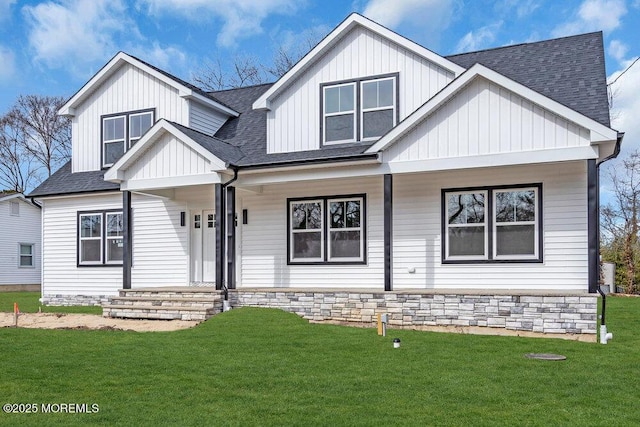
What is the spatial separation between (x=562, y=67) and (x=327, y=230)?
6569 millimetres

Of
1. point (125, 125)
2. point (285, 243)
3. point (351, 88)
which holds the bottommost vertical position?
point (285, 243)

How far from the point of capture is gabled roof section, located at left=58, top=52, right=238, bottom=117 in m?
16.5

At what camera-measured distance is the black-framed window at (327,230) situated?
47.0 ft

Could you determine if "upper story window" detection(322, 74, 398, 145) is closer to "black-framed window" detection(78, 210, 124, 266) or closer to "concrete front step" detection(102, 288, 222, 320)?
"concrete front step" detection(102, 288, 222, 320)

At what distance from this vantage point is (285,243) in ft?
49.3

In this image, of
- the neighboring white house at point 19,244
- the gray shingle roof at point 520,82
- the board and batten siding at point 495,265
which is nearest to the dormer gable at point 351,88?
the gray shingle roof at point 520,82

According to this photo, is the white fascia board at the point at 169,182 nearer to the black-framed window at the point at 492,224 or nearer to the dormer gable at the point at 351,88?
the dormer gable at the point at 351,88

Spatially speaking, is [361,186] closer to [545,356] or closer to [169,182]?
[169,182]

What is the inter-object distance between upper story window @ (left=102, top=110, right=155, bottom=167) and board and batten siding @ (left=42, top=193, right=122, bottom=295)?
1.28 metres

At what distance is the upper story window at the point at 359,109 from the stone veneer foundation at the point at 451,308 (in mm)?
3988

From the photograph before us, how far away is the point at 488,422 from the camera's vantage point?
5352 mm

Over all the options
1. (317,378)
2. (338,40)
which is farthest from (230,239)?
(317,378)

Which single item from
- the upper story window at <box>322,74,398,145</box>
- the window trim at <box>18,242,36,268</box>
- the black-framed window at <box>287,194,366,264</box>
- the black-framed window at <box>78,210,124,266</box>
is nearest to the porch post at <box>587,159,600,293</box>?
the upper story window at <box>322,74,398,145</box>

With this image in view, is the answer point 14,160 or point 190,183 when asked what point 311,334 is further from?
point 14,160
